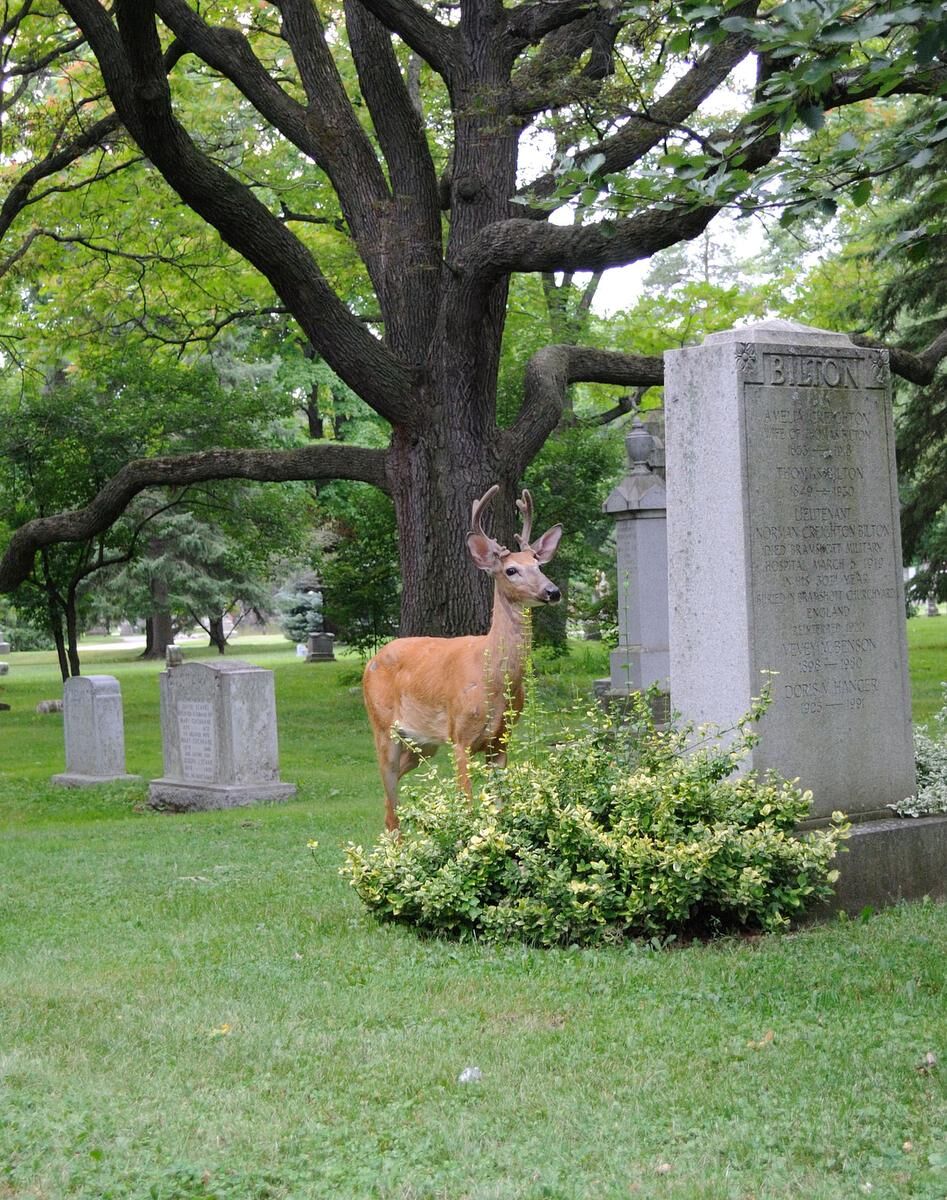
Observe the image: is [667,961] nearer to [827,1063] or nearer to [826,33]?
[827,1063]

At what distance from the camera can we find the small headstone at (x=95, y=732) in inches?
720

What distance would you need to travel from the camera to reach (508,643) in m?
9.45

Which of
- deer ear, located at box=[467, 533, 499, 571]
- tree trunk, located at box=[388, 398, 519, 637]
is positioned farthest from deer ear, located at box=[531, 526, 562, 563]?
tree trunk, located at box=[388, 398, 519, 637]

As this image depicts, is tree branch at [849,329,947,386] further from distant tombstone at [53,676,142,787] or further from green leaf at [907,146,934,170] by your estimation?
green leaf at [907,146,934,170]

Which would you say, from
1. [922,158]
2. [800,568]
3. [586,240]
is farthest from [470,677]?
[586,240]

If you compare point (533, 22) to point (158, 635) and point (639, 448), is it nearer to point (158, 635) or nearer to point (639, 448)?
point (639, 448)

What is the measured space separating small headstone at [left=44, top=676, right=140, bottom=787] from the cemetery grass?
9274mm

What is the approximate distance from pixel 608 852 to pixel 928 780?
270cm

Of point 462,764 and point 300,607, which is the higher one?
point 300,607

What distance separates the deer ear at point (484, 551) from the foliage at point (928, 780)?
284 centimetres

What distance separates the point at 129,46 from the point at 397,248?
431cm

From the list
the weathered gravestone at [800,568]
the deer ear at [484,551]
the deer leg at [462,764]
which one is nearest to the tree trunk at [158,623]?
the deer ear at [484,551]

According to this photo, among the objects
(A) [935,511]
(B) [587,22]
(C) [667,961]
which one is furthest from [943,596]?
(C) [667,961]

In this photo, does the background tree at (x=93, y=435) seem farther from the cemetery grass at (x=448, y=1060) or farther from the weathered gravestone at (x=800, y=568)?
the weathered gravestone at (x=800, y=568)
